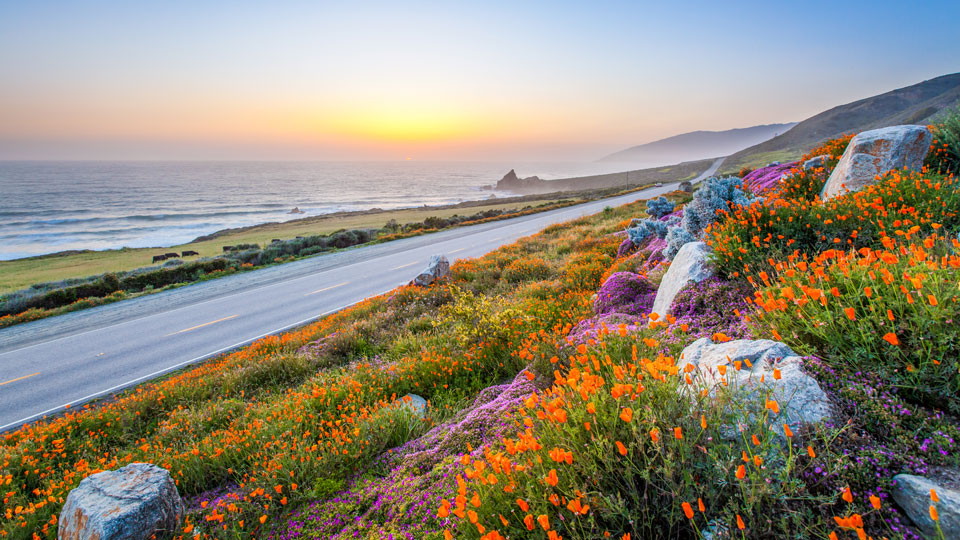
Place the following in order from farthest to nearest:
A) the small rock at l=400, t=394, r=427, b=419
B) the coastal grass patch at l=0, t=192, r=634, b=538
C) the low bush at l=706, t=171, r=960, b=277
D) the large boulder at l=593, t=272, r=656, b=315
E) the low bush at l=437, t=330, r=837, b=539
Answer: the large boulder at l=593, t=272, r=656, b=315 → the small rock at l=400, t=394, r=427, b=419 → the coastal grass patch at l=0, t=192, r=634, b=538 → the low bush at l=706, t=171, r=960, b=277 → the low bush at l=437, t=330, r=837, b=539

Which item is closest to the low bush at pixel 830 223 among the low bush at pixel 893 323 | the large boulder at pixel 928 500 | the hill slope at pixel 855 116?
the low bush at pixel 893 323

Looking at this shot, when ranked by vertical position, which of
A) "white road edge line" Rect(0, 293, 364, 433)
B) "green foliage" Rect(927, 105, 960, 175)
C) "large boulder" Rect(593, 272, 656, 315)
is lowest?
"white road edge line" Rect(0, 293, 364, 433)

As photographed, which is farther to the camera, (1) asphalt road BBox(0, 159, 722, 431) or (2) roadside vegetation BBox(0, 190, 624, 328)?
(2) roadside vegetation BBox(0, 190, 624, 328)

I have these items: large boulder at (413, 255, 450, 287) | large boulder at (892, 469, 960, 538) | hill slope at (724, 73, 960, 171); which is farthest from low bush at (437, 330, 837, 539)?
hill slope at (724, 73, 960, 171)

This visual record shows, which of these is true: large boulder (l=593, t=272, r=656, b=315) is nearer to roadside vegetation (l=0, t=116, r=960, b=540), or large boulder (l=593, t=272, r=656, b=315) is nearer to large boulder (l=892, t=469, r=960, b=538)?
roadside vegetation (l=0, t=116, r=960, b=540)

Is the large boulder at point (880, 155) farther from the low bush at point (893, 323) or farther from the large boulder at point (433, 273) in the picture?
the large boulder at point (433, 273)

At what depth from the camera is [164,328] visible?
45.3 ft

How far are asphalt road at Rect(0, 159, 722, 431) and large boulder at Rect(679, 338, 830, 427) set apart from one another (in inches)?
508

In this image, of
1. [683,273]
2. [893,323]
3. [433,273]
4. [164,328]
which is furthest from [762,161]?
[164,328]

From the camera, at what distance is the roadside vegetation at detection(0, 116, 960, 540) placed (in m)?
1.97

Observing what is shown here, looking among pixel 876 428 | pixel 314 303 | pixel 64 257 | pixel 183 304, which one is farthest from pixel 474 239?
pixel 64 257

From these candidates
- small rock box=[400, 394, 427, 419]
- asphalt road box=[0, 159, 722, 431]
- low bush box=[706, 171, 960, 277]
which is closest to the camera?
low bush box=[706, 171, 960, 277]

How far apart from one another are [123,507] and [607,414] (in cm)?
462

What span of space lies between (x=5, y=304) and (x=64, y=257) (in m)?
32.4
